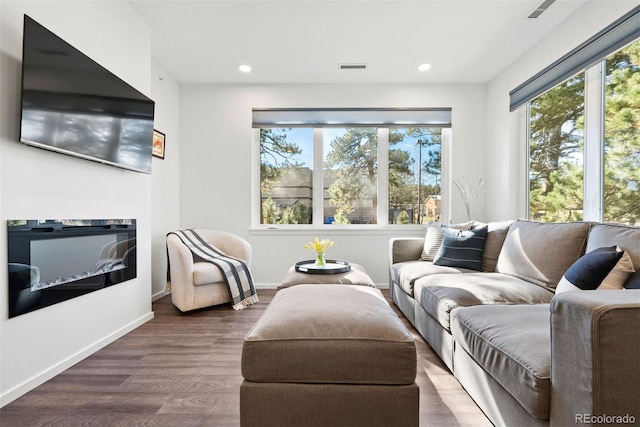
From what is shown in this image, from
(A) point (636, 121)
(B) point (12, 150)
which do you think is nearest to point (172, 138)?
(B) point (12, 150)

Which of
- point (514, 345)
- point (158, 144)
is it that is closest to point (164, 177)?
point (158, 144)

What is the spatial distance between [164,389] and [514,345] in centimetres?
173

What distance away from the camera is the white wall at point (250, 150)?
161 inches

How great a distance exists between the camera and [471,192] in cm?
409

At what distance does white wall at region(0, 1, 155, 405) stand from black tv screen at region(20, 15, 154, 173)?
0.10 meters

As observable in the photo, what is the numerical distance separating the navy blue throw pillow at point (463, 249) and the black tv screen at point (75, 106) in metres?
2.69

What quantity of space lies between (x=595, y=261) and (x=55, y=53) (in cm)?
301

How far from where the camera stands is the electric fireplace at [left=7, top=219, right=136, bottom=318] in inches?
66.8

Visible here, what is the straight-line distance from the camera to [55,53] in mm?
1820

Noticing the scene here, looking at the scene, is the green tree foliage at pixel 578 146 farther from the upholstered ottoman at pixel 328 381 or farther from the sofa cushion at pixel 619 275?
the upholstered ottoman at pixel 328 381

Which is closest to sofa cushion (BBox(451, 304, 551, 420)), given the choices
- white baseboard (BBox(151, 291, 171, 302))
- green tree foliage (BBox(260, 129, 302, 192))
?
green tree foliage (BBox(260, 129, 302, 192))

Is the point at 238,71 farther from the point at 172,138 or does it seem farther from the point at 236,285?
the point at 236,285

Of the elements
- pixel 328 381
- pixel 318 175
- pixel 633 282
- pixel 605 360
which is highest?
pixel 318 175

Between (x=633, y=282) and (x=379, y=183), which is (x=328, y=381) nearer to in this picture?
(x=633, y=282)
